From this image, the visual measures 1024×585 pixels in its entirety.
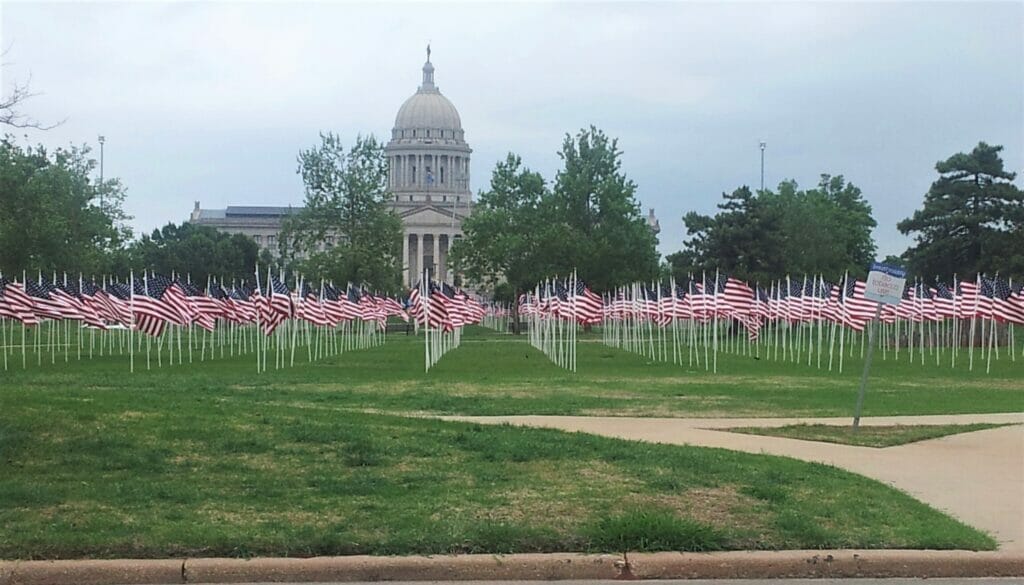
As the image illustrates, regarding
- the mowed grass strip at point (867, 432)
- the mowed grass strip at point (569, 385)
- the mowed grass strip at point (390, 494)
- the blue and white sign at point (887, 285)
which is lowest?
the mowed grass strip at point (569, 385)

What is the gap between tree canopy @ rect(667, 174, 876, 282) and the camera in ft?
280

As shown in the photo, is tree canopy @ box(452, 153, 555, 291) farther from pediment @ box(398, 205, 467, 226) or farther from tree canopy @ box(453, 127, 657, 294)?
pediment @ box(398, 205, 467, 226)

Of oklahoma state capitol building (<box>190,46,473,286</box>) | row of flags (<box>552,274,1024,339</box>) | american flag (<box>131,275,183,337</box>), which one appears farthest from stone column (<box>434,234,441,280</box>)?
american flag (<box>131,275,183,337</box>)

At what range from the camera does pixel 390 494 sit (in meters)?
11.1

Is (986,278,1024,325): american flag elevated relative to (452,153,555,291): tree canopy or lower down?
lower down

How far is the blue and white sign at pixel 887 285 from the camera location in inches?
716

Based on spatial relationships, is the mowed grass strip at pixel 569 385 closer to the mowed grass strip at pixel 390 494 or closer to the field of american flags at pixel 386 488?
the field of american flags at pixel 386 488

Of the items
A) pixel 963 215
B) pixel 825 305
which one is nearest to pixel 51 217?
pixel 825 305

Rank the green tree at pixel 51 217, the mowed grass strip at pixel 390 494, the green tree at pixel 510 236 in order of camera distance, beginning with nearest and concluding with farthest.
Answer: the mowed grass strip at pixel 390 494 < the green tree at pixel 51 217 < the green tree at pixel 510 236

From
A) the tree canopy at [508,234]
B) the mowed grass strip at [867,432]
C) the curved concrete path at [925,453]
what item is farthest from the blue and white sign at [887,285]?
the tree canopy at [508,234]

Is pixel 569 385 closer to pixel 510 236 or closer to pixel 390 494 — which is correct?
pixel 390 494

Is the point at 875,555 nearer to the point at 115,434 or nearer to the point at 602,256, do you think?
the point at 115,434

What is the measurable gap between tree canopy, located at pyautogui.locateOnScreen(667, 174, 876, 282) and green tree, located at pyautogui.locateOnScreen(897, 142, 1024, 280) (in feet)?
42.8

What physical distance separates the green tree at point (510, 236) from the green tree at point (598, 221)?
3.77 ft
